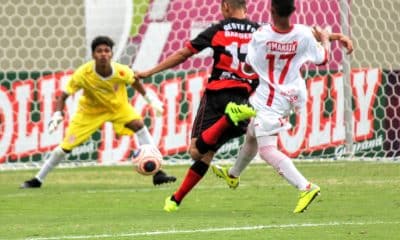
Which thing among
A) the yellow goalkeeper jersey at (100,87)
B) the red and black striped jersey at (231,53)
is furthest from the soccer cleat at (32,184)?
the red and black striped jersey at (231,53)

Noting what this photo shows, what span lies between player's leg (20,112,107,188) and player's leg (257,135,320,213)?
4.65m

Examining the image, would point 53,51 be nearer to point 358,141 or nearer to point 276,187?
point 358,141

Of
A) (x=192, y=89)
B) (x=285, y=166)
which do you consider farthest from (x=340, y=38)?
(x=192, y=89)

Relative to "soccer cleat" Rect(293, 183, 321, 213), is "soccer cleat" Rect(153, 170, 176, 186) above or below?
below

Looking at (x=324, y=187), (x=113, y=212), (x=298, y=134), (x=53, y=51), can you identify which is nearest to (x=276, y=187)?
(x=324, y=187)

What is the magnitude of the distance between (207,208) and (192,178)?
563mm

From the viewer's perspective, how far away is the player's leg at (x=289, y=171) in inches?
405

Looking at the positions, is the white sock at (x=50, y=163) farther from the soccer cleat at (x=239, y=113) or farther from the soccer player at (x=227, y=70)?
the soccer cleat at (x=239, y=113)

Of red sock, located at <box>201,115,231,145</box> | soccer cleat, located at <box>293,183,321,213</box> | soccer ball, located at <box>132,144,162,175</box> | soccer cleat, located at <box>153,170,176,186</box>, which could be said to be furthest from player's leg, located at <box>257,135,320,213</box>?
soccer cleat, located at <box>153,170,176,186</box>

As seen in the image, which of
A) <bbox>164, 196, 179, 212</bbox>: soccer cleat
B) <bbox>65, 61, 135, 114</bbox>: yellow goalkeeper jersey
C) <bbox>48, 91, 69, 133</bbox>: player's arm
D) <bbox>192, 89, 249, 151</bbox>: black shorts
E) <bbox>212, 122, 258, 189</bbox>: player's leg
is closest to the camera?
<bbox>164, 196, 179, 212</bbox>: soccer cleat

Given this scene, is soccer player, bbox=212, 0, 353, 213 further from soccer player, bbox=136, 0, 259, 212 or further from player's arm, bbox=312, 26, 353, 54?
soccer player, bbox=136, 0, 259, 212

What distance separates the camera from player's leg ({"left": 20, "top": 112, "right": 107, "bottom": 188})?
1469 centimetres

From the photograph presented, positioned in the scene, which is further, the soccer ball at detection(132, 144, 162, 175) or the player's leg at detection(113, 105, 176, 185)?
the player's leg at detection(113, 105, 176, 185)

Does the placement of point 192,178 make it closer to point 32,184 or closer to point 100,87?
point 32,184
